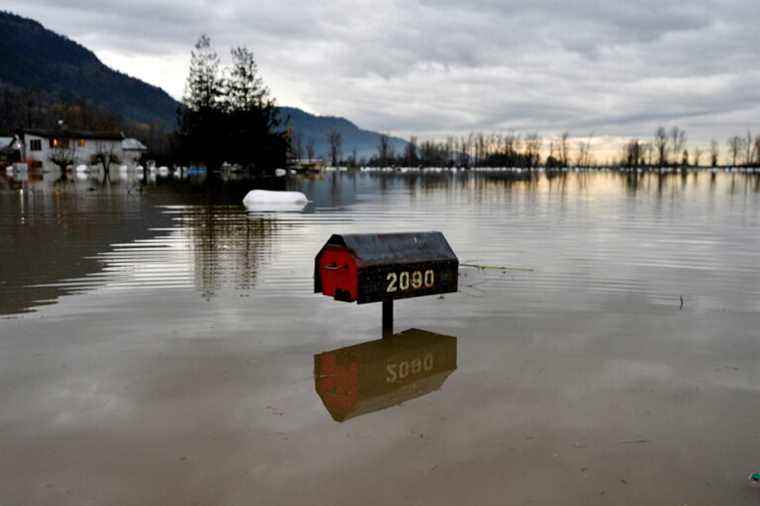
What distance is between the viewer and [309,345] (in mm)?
7500

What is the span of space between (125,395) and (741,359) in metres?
6.67

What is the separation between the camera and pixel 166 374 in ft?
21.1

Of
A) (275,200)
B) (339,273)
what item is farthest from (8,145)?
(339,273)

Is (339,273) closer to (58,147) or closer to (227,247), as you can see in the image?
(227,247)

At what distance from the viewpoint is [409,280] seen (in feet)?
24.3

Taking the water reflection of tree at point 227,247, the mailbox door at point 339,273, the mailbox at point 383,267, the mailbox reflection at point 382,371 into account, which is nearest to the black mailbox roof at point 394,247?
the mailbox at point 383,267

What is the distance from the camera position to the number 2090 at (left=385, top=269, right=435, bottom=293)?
23.8 feet

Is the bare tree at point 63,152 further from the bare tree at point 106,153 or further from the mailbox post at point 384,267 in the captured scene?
the mailbox post at point 384,267

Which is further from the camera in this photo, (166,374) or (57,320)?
(57,320)

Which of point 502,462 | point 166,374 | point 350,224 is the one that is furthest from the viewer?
point 350,224

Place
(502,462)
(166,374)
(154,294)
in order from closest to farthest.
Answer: (502,462) → (166,374) → (154,294)

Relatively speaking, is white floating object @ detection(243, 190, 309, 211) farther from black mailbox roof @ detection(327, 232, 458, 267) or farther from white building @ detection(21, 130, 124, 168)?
white building @ detection(21, 130, 124, 168)

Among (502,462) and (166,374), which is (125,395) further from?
(502,462)

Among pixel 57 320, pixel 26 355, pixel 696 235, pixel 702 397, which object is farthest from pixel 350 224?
pixel 702 397
